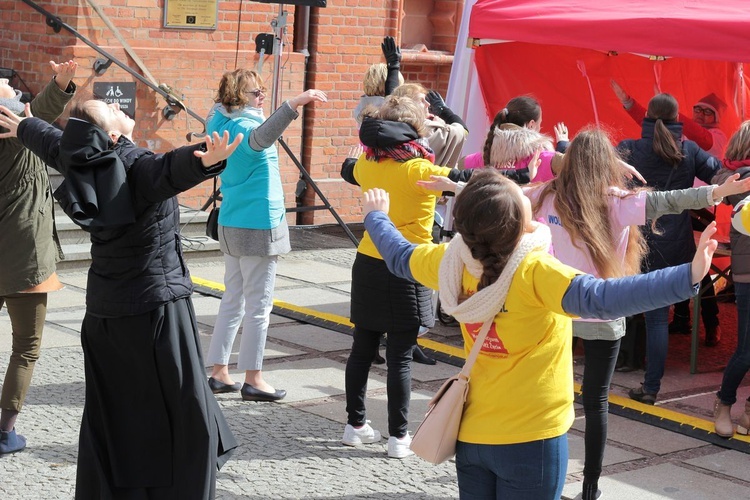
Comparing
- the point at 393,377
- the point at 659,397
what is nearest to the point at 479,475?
the point at 393,377

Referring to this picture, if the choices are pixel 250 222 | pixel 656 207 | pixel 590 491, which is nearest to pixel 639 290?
pixel 656 207

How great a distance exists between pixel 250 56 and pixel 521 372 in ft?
28.3

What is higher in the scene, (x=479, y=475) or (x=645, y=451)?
(x=479, y=475)

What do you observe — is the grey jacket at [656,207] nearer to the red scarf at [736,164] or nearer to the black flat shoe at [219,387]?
the red scarf at [736,164]

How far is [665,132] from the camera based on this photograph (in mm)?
7148

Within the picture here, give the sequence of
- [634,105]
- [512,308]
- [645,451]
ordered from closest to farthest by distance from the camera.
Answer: [512,308]
[645,451]
[634,105]

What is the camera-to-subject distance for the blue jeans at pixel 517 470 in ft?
11.4

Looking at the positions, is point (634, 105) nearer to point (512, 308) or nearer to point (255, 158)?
point (255, 158)

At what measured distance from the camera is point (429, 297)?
18.7ft

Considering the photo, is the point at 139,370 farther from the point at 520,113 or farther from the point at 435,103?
the point at 435,103

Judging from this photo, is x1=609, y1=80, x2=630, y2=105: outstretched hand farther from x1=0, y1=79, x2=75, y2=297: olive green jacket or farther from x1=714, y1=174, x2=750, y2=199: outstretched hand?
x1=0, y1=79, x2=75, y2=297: olive green jacket

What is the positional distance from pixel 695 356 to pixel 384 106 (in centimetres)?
317

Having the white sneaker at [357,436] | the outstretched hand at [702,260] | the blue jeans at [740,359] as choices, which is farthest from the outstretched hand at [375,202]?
the blue jeans at [740,359]

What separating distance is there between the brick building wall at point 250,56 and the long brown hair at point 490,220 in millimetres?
7732
